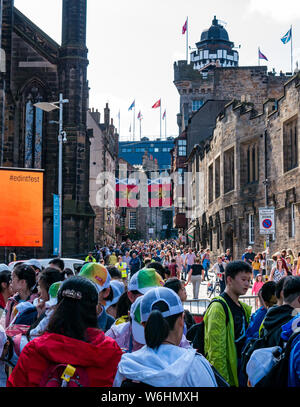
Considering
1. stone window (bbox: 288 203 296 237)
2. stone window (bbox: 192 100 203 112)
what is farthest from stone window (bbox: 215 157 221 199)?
stone window (bbox: 192 100 203 112)

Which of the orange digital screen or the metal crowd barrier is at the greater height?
the orange digital screen

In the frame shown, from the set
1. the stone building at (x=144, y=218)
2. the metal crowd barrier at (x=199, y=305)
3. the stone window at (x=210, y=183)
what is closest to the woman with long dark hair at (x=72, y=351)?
the metal crowd barrier at (x=199, y=305)

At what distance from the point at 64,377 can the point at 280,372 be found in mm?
Answer: 1154

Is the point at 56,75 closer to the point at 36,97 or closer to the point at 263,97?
the point at 36,97

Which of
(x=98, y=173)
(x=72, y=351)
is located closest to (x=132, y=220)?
(x=98, y=173)

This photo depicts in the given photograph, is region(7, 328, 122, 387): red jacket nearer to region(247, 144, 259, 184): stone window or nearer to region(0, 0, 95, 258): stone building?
region(0, 0, 95, 258): stone building

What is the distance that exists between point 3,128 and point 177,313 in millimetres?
28677

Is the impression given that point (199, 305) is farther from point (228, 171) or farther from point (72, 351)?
point (228, 171)

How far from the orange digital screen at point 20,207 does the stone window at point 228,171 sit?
1915 centimetres

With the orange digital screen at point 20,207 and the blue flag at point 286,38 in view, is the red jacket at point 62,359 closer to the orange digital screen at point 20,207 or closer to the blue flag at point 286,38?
the orange digital screen at point 20,207

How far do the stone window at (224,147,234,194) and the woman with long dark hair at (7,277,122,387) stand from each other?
114 feet

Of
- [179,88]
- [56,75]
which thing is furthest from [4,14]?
[179,88]

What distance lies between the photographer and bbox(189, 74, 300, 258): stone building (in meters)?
28.2

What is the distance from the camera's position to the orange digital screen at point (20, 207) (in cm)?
2049
